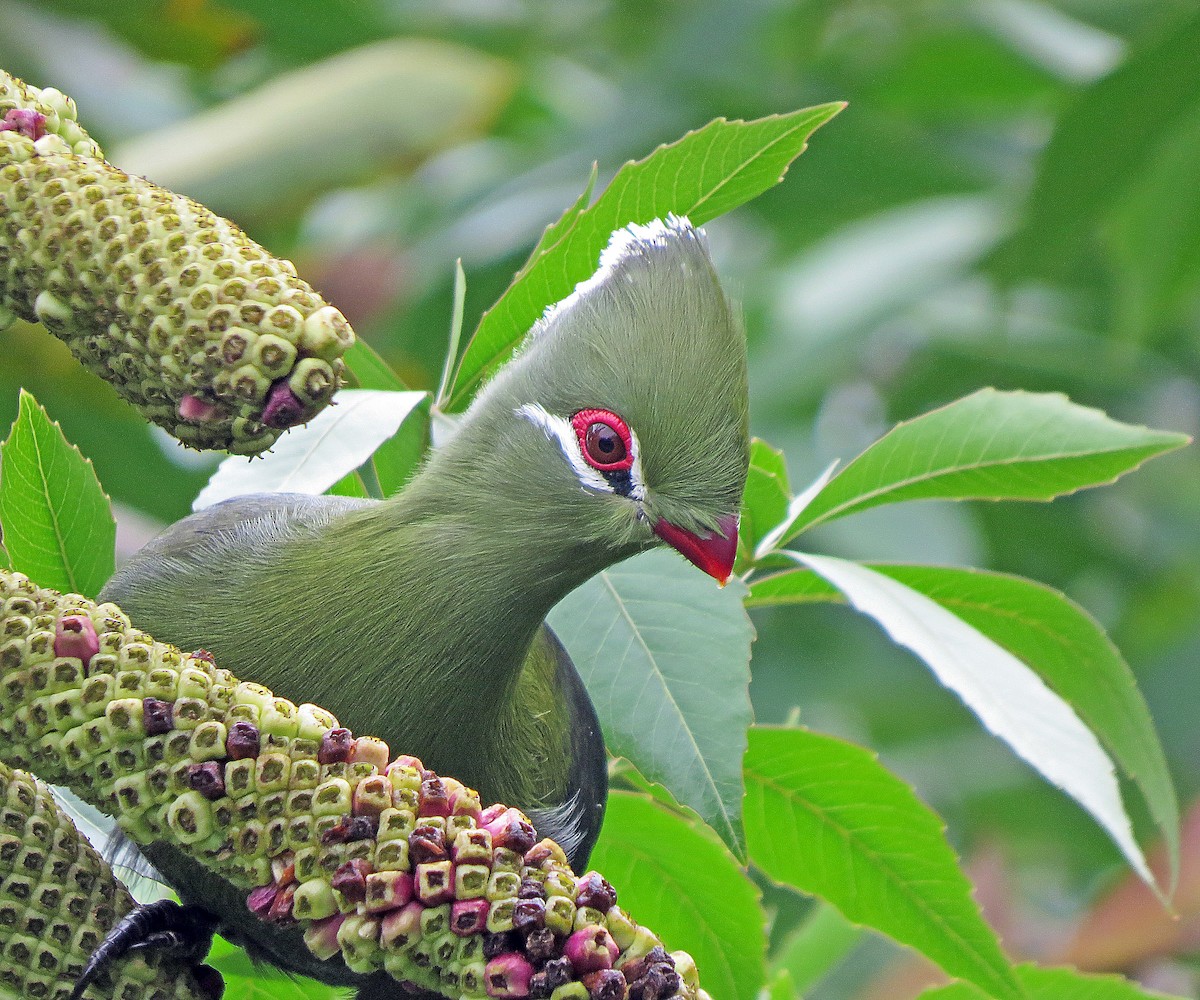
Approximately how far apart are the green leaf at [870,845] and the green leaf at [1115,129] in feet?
8.02

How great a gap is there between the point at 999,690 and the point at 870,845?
0.34 metres

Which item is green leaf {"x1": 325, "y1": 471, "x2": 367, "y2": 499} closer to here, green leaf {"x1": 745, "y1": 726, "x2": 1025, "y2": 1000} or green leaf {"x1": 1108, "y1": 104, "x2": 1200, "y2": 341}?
green leaf {"x1": 745, "y1": 726, "x2": 1025, "y2": 1000}

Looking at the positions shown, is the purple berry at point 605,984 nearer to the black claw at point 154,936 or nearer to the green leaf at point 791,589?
the black claw at point 154,936

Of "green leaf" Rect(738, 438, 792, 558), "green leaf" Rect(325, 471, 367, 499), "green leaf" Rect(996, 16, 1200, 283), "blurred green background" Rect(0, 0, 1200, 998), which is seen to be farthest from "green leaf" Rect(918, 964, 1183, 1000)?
"green leaf" Rect(996, 16, 1200, 283)

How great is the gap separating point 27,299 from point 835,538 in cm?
397

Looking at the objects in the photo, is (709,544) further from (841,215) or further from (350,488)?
(841,215)

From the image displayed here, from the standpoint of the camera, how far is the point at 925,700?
6000 mm

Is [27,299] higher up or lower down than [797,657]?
higher up

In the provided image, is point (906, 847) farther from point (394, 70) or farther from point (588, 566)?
point (394, 70)

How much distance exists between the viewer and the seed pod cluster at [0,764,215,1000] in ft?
5.03

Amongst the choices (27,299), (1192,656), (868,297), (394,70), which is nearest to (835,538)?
(868,297)

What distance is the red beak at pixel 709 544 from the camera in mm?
1962

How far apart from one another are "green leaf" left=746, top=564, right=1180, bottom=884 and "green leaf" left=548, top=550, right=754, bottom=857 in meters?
0.20

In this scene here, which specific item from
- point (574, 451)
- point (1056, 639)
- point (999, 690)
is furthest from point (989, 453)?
point (574, 451)
